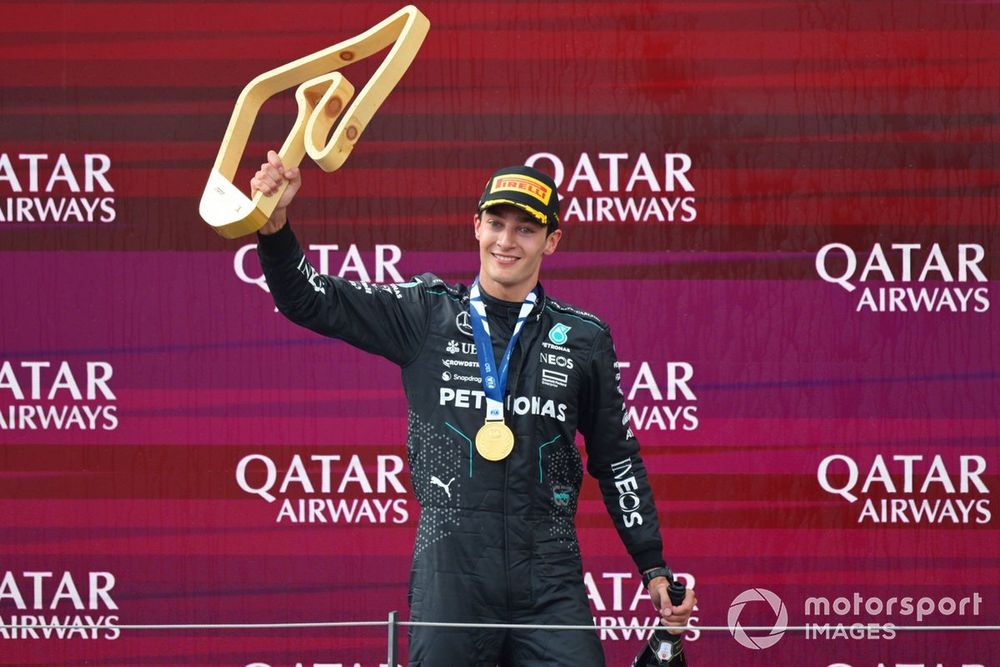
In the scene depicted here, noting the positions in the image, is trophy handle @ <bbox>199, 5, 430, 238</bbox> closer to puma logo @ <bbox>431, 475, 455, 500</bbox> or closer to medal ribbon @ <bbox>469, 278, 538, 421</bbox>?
medal ribbon @ <bbox>469, 278, 538, 421</bbox>

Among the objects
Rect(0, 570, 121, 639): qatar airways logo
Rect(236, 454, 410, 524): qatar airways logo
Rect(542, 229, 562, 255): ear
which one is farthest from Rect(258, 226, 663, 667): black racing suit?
Rect(0, 570, 121, 639): qatar airways logo

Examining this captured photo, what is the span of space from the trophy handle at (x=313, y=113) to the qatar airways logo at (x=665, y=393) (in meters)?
1.37

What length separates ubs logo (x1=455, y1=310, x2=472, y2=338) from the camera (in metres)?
2.72

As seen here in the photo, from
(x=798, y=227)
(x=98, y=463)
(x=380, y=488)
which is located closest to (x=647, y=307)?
(x=798, y=227)

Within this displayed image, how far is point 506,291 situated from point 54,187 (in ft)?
5.25

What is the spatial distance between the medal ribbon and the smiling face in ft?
0.13

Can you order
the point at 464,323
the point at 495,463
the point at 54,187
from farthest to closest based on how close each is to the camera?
the point at 54,187
the point at 464,323
the point at 495,463

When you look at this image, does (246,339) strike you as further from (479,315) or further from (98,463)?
(479,315)

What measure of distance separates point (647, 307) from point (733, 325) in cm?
24

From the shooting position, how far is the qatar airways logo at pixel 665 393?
3.71 metres

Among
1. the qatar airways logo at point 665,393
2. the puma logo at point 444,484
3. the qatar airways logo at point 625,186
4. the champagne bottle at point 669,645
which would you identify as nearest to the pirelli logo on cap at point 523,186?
the puma logo at point 444,484

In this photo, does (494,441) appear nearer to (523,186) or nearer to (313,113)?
(523,186)

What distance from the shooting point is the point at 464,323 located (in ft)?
8.94

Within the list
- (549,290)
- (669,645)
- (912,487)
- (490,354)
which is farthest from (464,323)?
(912,487)
